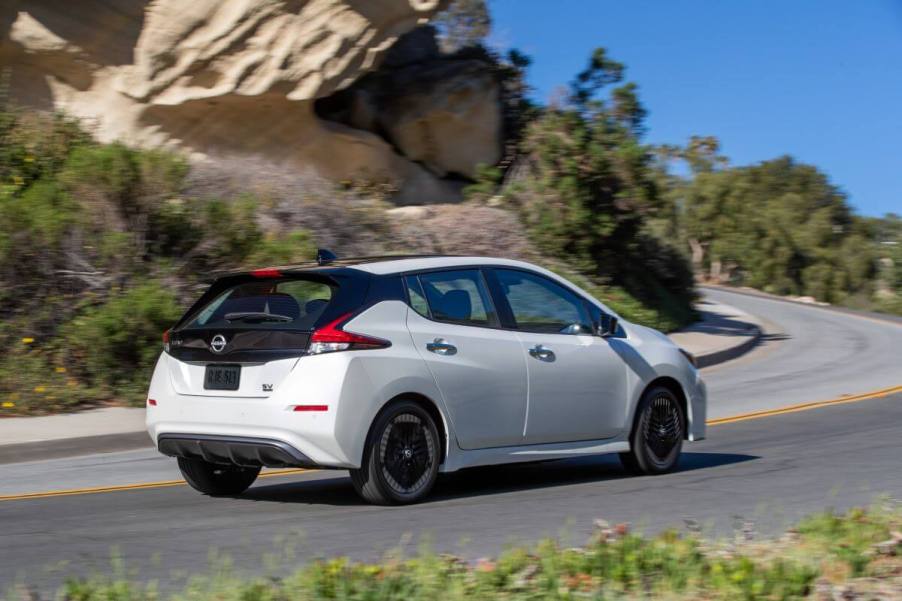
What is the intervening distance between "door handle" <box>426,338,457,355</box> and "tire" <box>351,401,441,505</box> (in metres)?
0.38

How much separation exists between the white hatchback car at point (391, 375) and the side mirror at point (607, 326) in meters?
0.02

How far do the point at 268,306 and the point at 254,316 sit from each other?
4.2 inches

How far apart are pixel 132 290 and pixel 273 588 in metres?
10.3

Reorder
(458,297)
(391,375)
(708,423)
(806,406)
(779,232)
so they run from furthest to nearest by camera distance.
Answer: (779,232), (806,406), (708,423), (458,297), (391,375)

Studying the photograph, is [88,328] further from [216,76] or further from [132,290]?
[216,76]

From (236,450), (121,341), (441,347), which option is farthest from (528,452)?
(121,341)

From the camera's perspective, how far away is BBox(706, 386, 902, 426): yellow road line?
45.0ft

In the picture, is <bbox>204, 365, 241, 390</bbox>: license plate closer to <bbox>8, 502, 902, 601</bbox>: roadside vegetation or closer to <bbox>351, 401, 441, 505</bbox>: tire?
<bbox>351, 401, 441, 505</bbox>: tire

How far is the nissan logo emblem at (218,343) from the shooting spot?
24.9 ft

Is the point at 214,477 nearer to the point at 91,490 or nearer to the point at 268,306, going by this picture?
the point at 91,490

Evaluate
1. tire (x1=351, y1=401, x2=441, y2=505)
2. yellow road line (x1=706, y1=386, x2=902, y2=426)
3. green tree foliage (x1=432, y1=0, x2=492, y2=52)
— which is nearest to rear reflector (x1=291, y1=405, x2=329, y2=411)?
tire (x1=351, y1=401, x2=441, y2=505)

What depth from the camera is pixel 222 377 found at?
7551 millimetres

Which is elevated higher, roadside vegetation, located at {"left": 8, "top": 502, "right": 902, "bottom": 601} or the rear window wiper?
the rear window wiper

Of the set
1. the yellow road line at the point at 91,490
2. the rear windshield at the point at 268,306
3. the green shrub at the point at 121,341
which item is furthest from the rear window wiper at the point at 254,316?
the green shrub at the point at 121,341
